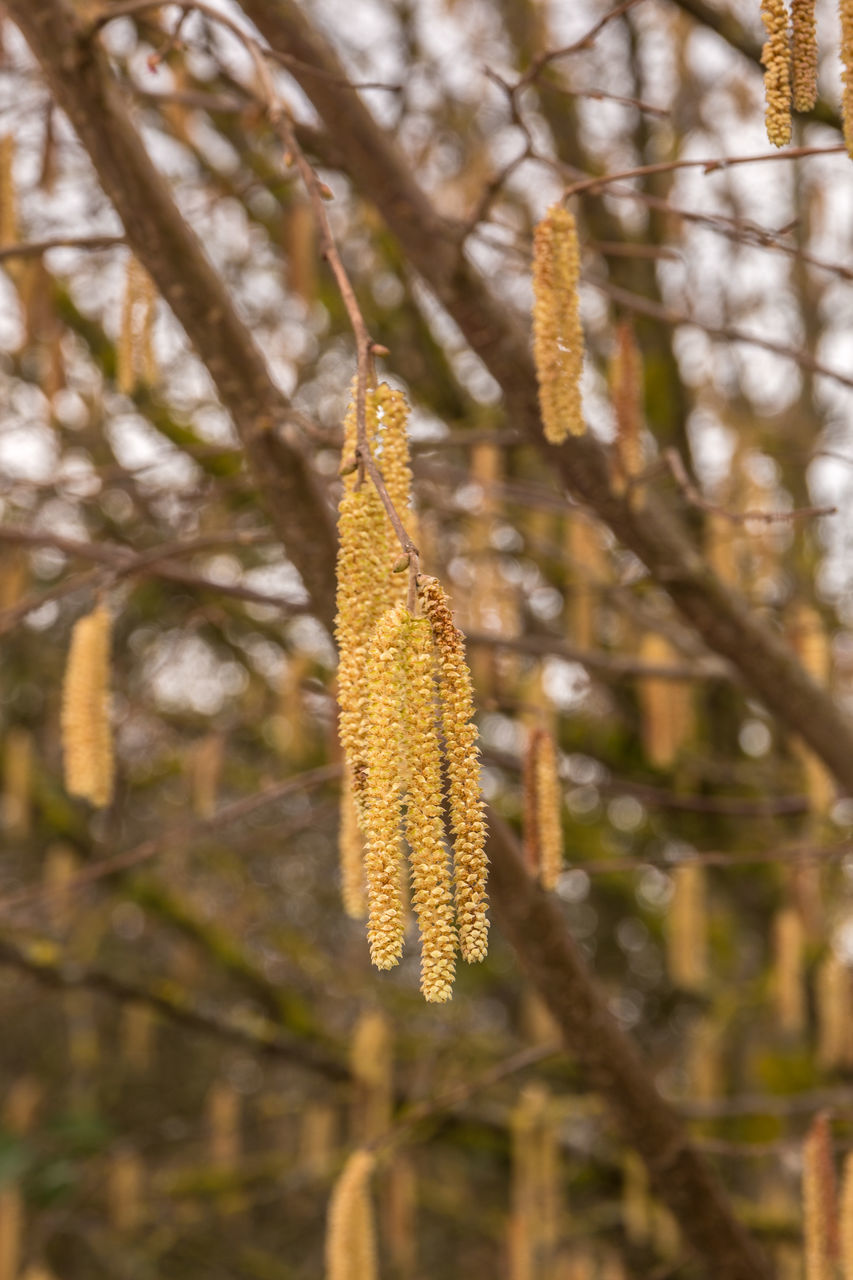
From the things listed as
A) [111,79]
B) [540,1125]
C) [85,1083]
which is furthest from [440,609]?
[85,1083]

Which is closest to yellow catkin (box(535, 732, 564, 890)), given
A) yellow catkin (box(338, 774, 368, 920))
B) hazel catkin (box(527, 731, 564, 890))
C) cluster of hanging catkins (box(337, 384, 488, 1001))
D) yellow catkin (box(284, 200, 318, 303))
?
hazel catkin (box(527, 731, 564, 890))

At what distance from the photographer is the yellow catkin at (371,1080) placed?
13.6 ft

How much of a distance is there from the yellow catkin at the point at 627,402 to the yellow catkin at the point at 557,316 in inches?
25.1

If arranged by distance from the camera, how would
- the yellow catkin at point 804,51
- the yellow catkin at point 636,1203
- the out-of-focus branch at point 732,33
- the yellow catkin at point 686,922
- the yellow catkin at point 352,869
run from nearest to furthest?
1. the yellow catkin at point 804,51
2. the yellow catkin at point 352,869
3. the out-of-focus branch at point 732,33
4. the yellow catkin at point 686,922
5. the yellow catkin at point 636,1203

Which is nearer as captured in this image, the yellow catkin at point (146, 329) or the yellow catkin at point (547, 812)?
the yellow catkin at point (547, 812)

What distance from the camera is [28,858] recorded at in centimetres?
721

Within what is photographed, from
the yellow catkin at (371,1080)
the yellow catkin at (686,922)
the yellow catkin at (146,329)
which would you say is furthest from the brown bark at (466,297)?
the yellow catkin at (371,1080)

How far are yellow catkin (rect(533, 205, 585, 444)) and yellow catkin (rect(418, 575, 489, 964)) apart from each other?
705mm

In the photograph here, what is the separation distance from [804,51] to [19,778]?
3.98 metres

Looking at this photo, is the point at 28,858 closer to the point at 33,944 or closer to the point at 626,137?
the point at 33,944

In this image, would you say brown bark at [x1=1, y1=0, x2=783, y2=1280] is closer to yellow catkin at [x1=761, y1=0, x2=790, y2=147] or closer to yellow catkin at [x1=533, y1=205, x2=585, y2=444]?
yellow catkin at [x1=533, y1=205, x2=585, y2=444]

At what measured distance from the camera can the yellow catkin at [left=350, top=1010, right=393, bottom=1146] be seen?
415 centimetres

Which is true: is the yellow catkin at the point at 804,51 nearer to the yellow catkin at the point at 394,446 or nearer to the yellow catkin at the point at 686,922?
the yellow catkin at the point at 394,446

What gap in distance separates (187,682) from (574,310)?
522 centimetres
